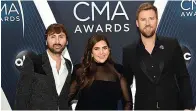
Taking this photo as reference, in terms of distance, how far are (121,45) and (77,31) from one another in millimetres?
565

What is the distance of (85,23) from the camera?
160 inches

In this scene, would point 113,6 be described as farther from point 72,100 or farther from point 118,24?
point 72,100

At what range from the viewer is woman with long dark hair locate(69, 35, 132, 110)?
3.47 meters

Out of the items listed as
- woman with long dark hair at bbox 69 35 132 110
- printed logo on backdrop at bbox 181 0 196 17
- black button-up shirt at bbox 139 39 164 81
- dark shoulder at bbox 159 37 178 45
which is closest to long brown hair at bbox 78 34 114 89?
woman with long dark hair at bbox 69 35 132 110

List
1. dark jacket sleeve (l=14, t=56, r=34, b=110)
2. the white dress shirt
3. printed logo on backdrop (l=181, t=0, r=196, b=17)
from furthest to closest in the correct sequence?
printed logo on backdrop (l=181, t=0, r=196, b=17), the white dress shirt, dark jacket sleeve (l=14, t=56, r=34, b=110)

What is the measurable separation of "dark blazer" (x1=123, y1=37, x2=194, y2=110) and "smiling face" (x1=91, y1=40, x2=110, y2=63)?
13.7 inches

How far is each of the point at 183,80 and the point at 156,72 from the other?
30 centimetres

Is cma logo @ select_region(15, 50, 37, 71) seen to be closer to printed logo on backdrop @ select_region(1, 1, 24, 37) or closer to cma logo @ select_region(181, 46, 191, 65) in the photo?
printed logo on backdrop @ select_region(1, 1, 24, 37)

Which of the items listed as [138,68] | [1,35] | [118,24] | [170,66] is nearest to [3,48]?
[1,35]

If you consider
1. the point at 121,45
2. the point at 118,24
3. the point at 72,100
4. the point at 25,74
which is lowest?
the point at 72,100

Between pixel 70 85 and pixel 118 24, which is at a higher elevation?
pixel 118 24

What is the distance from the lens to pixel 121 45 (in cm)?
→ 407

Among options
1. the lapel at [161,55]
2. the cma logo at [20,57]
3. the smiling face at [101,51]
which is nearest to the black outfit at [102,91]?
the smiling face at [101,51]

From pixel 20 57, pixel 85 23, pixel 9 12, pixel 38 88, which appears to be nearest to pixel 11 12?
pixel 9 12
